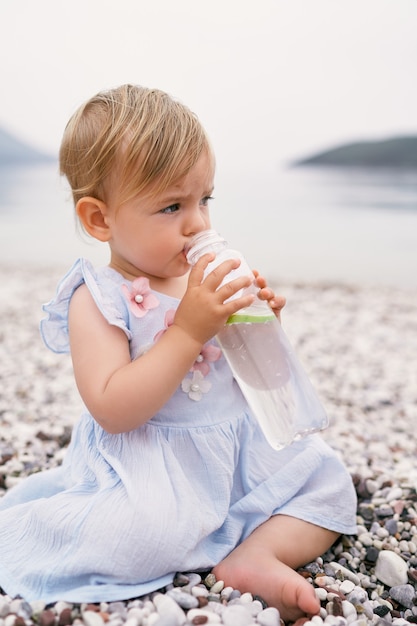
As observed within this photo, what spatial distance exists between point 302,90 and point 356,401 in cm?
724

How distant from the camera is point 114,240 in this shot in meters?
1.93

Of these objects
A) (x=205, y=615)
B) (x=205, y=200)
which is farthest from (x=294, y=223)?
(x=205, y=615)

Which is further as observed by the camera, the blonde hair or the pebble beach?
the blonde hair

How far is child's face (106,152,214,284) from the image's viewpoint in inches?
72.1

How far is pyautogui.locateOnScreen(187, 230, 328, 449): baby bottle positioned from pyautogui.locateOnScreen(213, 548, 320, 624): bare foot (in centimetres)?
33

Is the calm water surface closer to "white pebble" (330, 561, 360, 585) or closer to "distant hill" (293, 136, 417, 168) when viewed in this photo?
"distant hill" (293, 136, 417, 168)

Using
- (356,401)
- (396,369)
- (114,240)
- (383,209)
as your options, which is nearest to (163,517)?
(114,240)

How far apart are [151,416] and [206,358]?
28 cm

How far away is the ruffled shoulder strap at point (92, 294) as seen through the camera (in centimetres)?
186

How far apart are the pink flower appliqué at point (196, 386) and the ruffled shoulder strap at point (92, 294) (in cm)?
22

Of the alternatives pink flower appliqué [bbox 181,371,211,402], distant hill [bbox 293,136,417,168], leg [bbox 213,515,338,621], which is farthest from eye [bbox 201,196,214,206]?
distant hill [bbox 293,136,417,168]

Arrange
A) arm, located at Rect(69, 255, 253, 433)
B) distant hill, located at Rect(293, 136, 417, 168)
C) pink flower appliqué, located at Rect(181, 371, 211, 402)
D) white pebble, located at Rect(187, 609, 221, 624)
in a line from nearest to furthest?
1. white pebble, located at Rect(187, 609, 221, 624)
2. arm, located at Rect(69, 255, 253, 433)
3. pink flower appliqué, located at Rect(181, 371, 211, 402)
4. distant hill, located at Rect(293, 136, 417, 168)

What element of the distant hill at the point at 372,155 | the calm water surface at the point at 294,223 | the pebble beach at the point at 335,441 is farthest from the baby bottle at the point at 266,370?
the distant hill at the point at 372,155

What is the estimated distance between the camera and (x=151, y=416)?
1770 millimetres
